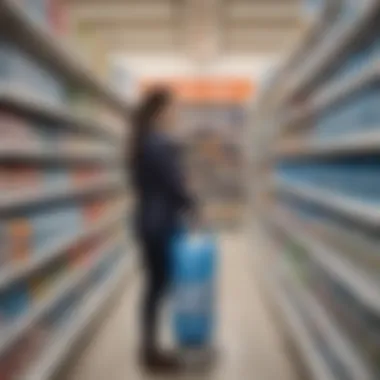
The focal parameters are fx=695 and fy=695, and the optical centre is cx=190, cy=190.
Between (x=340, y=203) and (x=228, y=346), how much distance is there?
1753mm

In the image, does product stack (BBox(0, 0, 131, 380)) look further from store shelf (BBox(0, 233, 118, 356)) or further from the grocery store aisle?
the grocery store aisle

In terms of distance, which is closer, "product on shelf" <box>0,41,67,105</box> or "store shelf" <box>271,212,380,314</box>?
"store shelf" <box>271,212,380,314</box>

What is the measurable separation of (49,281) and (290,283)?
5.74 feet

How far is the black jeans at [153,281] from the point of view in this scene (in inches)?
153

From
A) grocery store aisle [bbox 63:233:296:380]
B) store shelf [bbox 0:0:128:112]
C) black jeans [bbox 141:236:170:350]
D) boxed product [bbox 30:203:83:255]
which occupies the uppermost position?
store shelf [bbox 0:0:128:112]

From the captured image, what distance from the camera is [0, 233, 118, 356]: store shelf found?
2.77m

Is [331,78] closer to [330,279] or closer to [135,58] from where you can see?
[330,279]

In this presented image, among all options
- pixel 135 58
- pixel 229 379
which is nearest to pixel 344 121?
pixel 229 379

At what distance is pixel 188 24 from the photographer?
9.19 m

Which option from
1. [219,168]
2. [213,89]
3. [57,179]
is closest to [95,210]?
[57,179]

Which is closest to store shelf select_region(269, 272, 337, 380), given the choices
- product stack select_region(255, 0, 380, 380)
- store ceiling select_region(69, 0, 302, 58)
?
product stack select_region(255, 0, 380, 380)

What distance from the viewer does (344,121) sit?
3.10 metres

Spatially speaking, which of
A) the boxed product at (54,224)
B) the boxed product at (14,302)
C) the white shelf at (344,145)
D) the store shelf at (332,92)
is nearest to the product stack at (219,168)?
the store shelf at (332,92)

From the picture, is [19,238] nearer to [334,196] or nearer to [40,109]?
[40,109]
